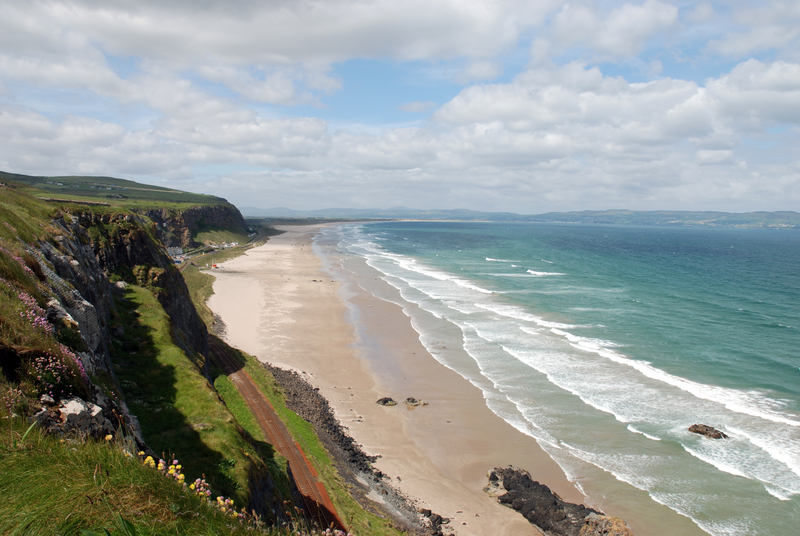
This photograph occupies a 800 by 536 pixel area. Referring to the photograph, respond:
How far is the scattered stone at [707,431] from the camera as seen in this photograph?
25439mm

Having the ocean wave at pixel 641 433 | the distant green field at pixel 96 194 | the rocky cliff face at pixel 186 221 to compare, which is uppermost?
the distant green field at pixel 96 194

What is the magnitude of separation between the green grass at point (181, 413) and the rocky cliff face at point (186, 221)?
73156 mm

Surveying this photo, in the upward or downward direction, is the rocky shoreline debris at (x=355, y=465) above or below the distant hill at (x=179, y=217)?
below

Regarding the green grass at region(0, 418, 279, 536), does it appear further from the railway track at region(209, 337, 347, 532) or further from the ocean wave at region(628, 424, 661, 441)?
the ocean wave at region(628, 424, 661, 441)

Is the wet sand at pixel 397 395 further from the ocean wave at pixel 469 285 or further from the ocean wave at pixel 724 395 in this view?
the ocean wave at pixel 469 285

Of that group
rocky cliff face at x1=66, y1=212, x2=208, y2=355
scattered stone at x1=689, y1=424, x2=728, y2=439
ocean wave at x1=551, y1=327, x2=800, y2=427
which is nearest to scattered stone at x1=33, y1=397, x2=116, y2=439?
rocky cliff face at x1=66, y1=212, x2=208, y2=355

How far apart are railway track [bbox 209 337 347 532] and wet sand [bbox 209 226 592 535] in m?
5.14

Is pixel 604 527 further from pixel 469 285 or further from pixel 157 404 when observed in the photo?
pixel 469 285

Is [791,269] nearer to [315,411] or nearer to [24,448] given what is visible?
[315,411]

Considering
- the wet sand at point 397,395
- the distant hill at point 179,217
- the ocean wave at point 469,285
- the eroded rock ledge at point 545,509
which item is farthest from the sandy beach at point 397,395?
the distant hill at point 179,217

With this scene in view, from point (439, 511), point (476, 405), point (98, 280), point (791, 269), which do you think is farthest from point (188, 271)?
point (791, 269)

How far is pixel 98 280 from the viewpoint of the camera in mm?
22094

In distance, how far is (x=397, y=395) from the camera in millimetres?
31984

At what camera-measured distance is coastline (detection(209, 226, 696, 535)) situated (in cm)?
2167
